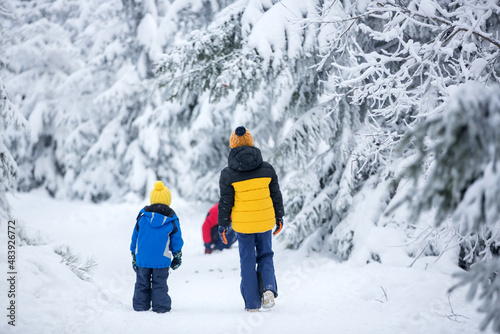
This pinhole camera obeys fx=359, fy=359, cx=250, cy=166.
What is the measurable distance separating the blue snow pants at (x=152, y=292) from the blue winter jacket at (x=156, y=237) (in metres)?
0.10

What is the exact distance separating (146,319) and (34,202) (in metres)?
13.9

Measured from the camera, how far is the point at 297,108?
20.8ft

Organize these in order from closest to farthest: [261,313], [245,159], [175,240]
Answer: [261,313], [245,159], [175,240]

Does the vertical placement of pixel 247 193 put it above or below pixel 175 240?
above

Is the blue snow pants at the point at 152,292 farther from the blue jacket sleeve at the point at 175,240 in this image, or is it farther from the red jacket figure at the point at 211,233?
the red jacket figure at the point at 211,233

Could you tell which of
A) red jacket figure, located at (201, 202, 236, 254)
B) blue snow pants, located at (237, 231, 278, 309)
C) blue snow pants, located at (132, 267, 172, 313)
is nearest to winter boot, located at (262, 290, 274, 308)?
blue snow pants, located at (237, 231, 278, 309)

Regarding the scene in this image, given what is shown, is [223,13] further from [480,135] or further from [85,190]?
[85,190]

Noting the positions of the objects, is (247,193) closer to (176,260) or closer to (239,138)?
(239,138)

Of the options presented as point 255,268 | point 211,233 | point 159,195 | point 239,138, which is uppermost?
point 239,138

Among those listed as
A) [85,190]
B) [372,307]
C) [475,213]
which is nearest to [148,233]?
[372,307]

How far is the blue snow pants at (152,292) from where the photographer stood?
3.85 metres

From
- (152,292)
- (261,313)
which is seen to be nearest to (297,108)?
(261,313)

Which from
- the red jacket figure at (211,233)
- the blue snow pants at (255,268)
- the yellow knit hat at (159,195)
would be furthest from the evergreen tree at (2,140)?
the red jacket figure at (211,233)

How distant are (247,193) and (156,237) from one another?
1.12m
